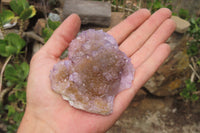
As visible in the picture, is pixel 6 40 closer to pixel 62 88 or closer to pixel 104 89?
pixel 62 88

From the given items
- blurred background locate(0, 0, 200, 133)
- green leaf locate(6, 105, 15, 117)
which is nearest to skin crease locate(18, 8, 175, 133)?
blurred background locate(0, 0, 200, 133)

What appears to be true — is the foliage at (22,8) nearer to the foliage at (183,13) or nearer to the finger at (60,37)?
the finger at (60,37)

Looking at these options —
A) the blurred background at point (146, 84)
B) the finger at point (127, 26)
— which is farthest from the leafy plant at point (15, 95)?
the finger at point (127, 26)

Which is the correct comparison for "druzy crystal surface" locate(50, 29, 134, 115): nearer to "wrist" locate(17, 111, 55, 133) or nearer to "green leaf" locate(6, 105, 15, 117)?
"wrist" locate(17, 111, 55, 133)

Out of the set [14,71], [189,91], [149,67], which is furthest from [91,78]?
[189,91]

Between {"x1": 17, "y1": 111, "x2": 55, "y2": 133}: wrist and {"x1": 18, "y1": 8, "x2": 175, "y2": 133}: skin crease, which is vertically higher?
{"x1": 18, "y1": 8, "x2": 175, "y2": 133}: skin crease

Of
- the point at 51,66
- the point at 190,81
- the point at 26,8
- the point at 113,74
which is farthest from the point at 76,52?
the point at 190,81
